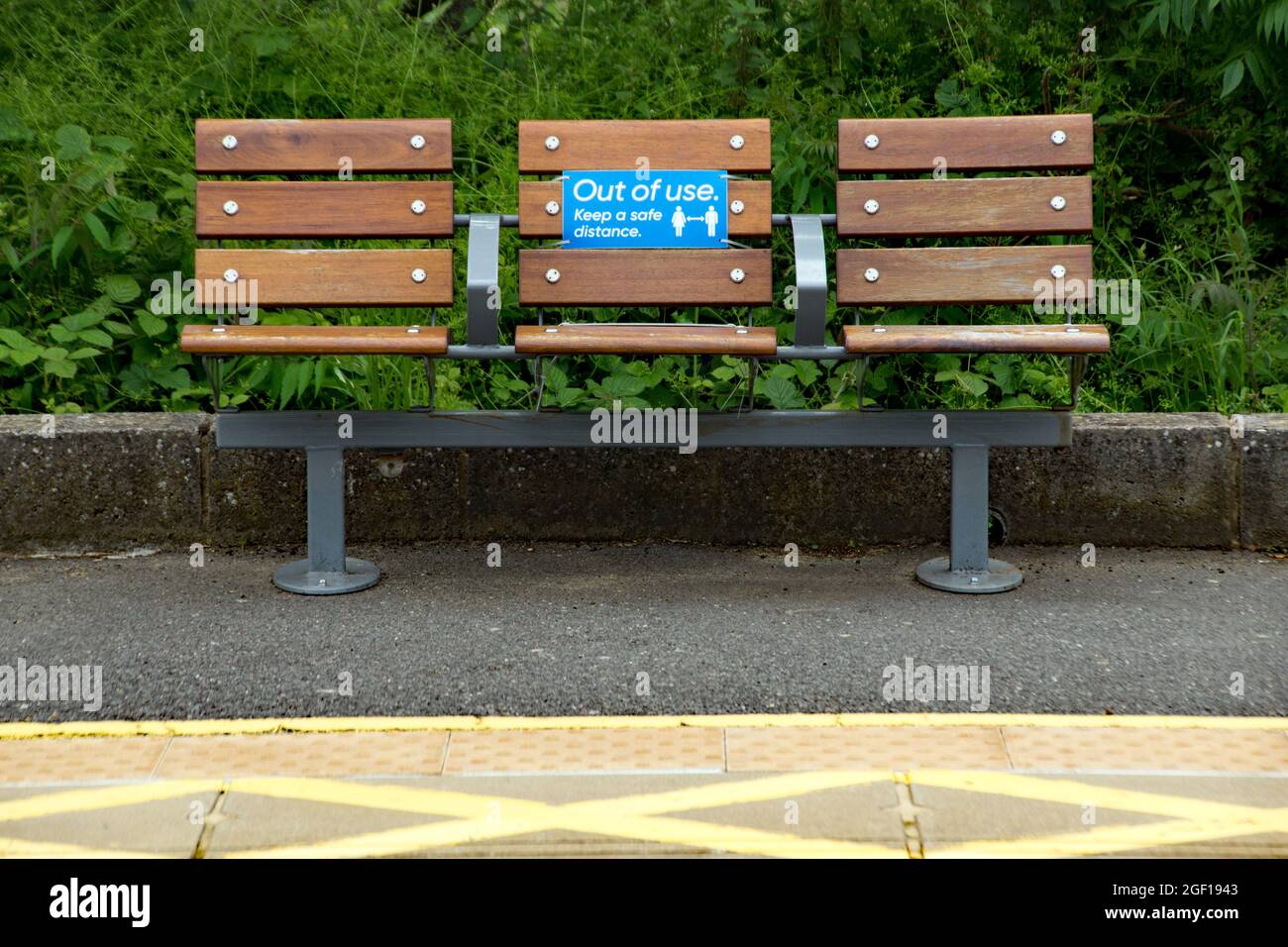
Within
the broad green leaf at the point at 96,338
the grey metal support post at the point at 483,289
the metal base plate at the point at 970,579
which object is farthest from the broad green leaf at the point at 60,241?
the metal base plate at the point at 970,579

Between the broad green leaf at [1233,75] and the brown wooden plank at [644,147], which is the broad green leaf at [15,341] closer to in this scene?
the brown wooden plank at [644,147]

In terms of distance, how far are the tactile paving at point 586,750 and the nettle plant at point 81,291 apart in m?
2.79

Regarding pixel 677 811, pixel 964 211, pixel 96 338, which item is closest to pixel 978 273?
pixel 964 211

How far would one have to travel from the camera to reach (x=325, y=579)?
4504mm

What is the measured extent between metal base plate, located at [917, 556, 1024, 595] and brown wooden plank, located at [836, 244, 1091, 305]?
830mm

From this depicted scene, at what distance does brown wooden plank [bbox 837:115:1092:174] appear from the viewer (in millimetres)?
4586

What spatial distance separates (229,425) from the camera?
4.50 meters

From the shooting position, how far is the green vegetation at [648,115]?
542 cm

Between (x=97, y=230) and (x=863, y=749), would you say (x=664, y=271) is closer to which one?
(x=863, y=749)

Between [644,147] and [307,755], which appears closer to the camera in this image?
[307,755]

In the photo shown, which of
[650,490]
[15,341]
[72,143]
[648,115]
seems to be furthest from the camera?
[648,115]

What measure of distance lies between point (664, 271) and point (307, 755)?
84.6 inches

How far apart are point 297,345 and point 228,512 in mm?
1001
